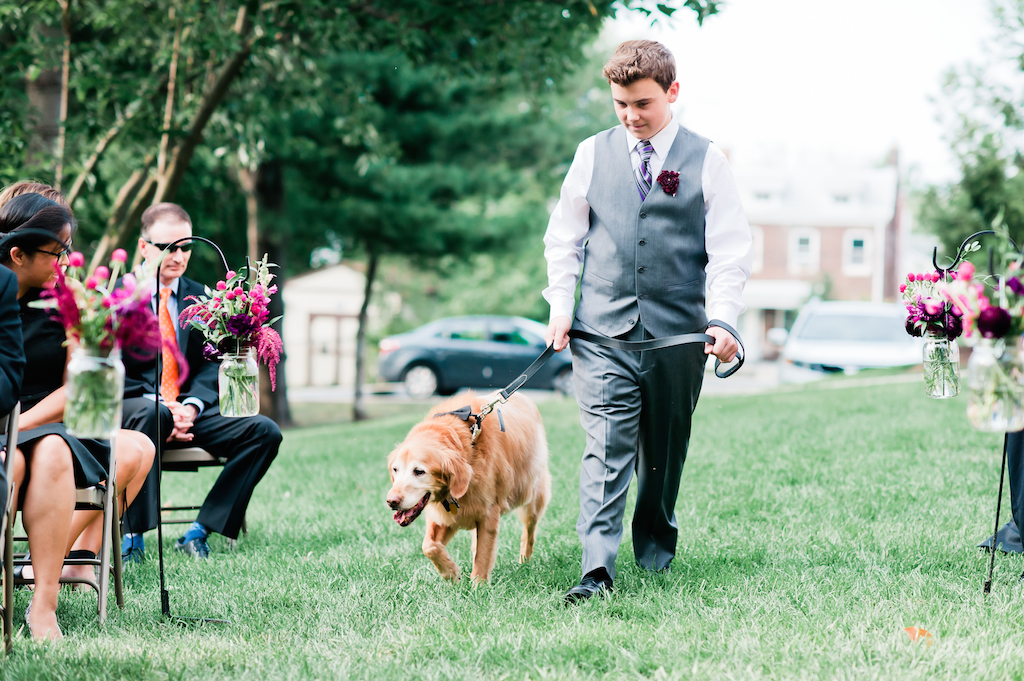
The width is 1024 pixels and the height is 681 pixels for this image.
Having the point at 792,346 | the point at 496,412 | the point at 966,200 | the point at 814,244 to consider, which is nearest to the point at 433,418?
the point at 496,412

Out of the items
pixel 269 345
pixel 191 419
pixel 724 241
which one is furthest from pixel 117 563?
pixel 724 241

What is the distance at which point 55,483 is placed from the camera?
301 centimetres

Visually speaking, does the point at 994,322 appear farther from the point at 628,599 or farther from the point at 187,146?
the point at 187,146

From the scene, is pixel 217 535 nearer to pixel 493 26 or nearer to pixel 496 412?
pixel 496 412

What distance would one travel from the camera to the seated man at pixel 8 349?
2719 millimetres

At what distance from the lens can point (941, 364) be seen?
11.3ft

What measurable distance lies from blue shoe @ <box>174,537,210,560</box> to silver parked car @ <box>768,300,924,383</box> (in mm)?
13458

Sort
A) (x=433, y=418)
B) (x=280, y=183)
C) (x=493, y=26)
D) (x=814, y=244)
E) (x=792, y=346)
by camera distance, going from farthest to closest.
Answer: (x=814, y=244), (x=792, y=346), (x=280, y=183), (x=493, y=26), (x=433, y=418)

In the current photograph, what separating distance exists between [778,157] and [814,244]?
A: 832 centimetres

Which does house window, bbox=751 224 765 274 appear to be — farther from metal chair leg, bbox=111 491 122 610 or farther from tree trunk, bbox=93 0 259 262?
metal chair leg, bbox=111 491 122 610

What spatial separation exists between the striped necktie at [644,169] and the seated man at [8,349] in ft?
7.13

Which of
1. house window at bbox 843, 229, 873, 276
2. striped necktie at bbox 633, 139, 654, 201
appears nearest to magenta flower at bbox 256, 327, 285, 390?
striped necktie at bbox 633, 139, 654, 201

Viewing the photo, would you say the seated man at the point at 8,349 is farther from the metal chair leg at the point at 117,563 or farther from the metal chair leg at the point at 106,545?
the metal chair leg at the point at 117,563

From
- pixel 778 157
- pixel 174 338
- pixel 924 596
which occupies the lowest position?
pixel 924 596
